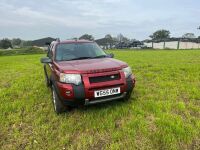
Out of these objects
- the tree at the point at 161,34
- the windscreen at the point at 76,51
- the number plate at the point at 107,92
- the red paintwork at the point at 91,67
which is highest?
the tree at the point at 161,34

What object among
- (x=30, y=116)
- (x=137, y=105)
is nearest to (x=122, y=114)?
(x=137, y=105)

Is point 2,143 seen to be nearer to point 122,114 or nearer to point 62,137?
point 62,137

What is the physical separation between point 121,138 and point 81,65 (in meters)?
1.58

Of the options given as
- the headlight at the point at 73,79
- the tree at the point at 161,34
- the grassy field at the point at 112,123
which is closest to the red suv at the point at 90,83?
the headlight at the point at 73,79

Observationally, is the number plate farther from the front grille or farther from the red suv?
the front grille

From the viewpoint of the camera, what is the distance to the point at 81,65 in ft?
12.8

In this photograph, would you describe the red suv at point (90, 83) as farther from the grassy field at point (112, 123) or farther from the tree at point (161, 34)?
the tree at point (161, 34)

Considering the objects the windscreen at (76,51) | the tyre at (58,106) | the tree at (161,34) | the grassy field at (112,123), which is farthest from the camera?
the tree at (161,34)

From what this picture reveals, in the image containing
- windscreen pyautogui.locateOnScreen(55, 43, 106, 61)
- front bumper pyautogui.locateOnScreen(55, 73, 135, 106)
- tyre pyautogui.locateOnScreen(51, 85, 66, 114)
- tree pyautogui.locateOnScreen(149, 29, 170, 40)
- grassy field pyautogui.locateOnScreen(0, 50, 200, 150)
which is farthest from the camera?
tree pyautogui.locateOnScreen(149, 29, 170, 40)

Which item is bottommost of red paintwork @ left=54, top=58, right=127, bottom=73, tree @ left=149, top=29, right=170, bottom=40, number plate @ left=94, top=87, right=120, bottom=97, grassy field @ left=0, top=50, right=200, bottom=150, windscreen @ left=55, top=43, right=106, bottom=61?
grassy field @ left=0, top=50, right=200, bottom=150

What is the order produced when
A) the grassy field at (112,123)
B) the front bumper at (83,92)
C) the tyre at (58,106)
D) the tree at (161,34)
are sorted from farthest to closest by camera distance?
the tree at (161,34)
the tyre at (58,106)
the front bumper at (83,92)
the grassy field at (112,123)

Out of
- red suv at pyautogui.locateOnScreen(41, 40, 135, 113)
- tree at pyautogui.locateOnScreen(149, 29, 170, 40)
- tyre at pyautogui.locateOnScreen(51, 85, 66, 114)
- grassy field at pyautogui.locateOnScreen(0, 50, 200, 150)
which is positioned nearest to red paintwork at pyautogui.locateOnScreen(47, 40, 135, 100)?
red suv at pyautogui.locateOnScreen(41, 40, 135, 113)

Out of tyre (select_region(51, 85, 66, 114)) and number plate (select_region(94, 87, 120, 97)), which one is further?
tyre (select_region(51, 85, 66, 114))

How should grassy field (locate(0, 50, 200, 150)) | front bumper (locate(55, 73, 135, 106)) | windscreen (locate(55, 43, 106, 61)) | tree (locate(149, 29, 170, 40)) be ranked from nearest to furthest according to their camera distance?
1. grassy field (locate(0, 50, 200, 150))
2. front bumper (locate(55, 73, 135, 106))
3. windscreen (locate(55, 43, 106, 61))
4. tree (locate(149, 29, 170, 40))
